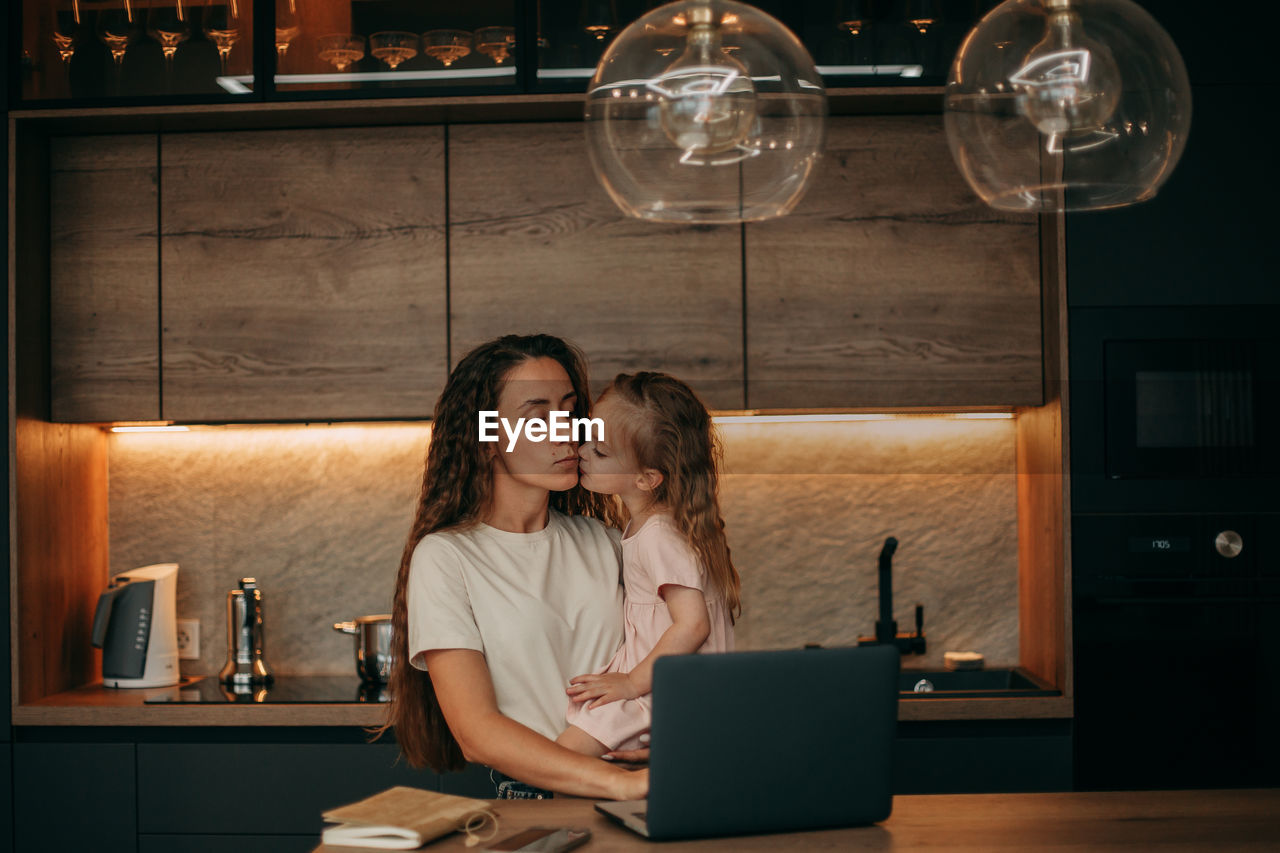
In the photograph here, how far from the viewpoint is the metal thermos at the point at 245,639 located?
108 inches

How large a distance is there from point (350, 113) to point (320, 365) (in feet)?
1.94

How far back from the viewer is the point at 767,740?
1.25 m

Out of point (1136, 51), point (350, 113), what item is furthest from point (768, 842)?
point (350, 113)

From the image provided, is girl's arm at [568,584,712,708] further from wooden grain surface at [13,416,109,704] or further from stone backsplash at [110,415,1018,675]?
wooden grain surface at [13,416,109,704]

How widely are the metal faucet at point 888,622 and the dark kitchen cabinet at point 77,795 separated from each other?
1747 mm

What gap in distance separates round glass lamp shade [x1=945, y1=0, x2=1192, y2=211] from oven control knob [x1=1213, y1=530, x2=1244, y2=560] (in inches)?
62.5

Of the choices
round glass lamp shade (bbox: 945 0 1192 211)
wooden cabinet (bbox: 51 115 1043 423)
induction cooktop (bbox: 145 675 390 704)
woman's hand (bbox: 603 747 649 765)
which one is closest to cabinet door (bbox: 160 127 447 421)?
wooden cabinet (bbox: 51 115 1043 423)

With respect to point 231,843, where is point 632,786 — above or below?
above

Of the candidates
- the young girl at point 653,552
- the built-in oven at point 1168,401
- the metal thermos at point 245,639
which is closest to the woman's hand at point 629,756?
the young girl at point 653,552

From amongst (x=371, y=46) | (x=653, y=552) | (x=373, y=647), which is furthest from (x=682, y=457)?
(x=371, y=46)

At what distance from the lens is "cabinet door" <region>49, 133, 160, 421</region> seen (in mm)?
2684

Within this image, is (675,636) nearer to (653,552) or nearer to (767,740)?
(653,552)

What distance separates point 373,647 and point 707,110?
6.49 feet

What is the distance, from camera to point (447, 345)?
8.65ft
